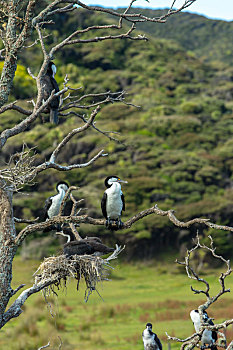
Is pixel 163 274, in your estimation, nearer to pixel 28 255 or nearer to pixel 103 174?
pixel 28 255

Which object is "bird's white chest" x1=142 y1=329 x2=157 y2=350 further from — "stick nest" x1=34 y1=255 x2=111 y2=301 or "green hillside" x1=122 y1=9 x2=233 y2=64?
"green hillside" x1=122 y1=9 x2=233 y2=64

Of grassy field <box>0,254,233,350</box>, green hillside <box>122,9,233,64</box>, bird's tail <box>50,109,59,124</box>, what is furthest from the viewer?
green hillside <box>122,9,233,64</box>

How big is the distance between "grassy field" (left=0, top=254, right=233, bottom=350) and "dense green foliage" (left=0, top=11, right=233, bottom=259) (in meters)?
5.65

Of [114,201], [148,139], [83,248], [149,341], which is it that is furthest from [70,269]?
[148,139]

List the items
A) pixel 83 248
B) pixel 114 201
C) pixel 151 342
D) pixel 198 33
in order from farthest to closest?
1. pixel 198 33
2. pixel 151 342
3. pixel 114 201
4. pixel 83 248

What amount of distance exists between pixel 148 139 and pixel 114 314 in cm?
2545

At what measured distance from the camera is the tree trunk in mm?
5934

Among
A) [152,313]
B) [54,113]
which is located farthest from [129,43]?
[54,113]

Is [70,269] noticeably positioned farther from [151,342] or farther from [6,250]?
A: [151,342]

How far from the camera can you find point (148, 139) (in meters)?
44.1

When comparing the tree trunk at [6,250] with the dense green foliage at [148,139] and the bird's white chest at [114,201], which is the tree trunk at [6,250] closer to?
the bird's white chest at [114,201]

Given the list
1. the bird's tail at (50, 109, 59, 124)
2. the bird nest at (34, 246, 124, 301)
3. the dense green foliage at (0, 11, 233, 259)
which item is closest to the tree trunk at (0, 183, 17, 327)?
the bird nest at (34, 246, 124, 301)

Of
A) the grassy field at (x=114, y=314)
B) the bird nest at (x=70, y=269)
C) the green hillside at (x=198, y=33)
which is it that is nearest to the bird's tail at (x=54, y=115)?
the bird nest at (x=70, y=269)

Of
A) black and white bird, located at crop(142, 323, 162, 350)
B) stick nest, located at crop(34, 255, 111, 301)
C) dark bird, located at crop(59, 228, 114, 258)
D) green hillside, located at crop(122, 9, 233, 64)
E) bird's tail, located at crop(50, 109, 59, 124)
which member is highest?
green hillside, located at crop(122, 9, 233, 64)
